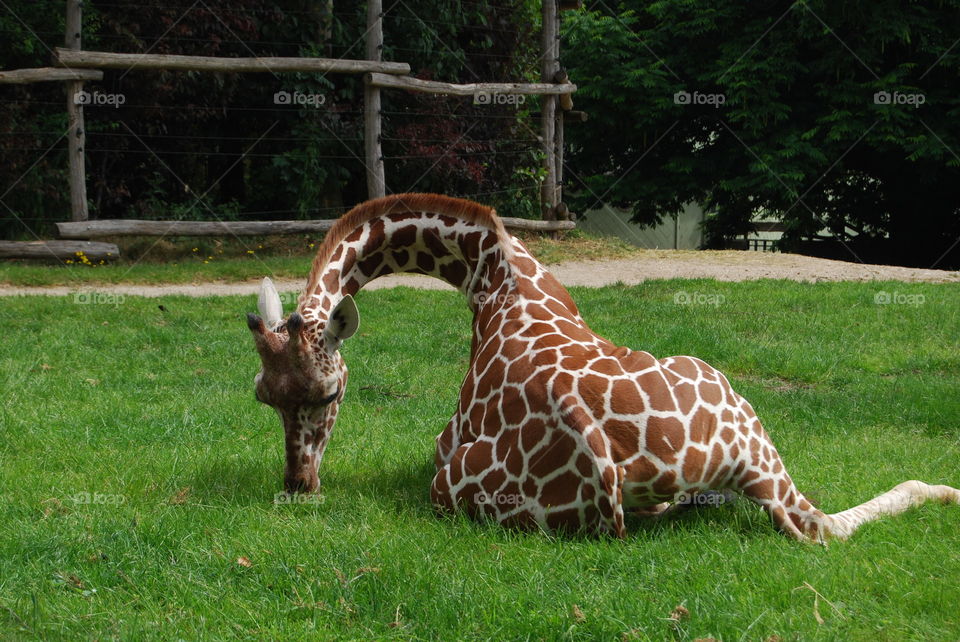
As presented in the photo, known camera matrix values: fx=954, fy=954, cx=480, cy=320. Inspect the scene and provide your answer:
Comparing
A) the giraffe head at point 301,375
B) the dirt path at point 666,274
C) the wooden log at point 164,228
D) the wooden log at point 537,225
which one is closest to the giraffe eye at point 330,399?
the giraffe head at point 301,375

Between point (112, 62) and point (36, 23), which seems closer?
point (112, 62)

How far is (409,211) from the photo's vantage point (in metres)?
5.55

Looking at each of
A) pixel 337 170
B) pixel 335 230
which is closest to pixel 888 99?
pixel 337 170

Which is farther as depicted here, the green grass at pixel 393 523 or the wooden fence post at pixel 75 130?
the wooden fence post at pixel 75 130

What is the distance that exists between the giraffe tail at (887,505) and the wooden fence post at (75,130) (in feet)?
42.2

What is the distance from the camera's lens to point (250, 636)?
345cm

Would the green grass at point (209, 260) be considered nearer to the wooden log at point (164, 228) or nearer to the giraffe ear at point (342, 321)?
the wooden log at point (164, 228)

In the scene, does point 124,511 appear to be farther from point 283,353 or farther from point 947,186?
point 947,186

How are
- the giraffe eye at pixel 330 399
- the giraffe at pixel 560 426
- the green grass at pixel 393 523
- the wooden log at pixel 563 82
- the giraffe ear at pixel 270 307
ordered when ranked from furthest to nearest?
the wooden log at pixel 563 82
the giraffe ear at pixel 270 307
the giraffe eye at pixel 330 399
the giraffe at pixel 560 426
the green grass at pixel 393 523

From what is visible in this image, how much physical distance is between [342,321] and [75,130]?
11548 mm

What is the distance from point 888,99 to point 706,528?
1688 cm

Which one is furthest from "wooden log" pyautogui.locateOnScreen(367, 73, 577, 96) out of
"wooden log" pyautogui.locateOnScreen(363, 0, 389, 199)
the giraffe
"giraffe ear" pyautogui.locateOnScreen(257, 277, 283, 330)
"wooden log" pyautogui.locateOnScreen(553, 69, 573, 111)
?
"giraffe ear" pyautogui.locateOnScreen(257, 277, 283, 330)

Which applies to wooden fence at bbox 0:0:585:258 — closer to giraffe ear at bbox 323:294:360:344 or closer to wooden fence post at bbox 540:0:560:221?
wooden fence post at bbox 540:0:560:221

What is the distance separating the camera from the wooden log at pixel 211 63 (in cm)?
1409
